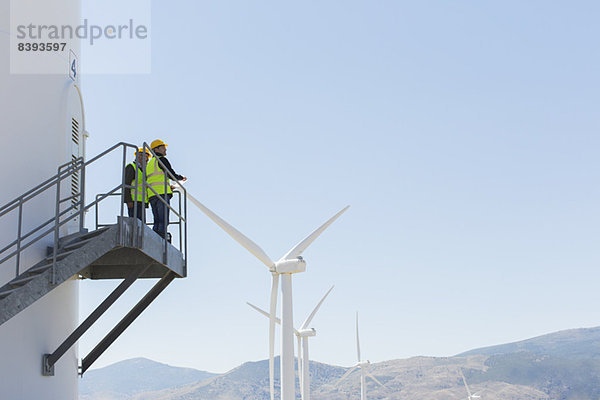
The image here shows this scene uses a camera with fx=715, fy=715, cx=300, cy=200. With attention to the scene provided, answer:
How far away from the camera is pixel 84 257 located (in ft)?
36.9

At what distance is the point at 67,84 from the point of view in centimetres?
1544

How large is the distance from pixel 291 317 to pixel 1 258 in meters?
17.0

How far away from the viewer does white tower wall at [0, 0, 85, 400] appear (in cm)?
1232

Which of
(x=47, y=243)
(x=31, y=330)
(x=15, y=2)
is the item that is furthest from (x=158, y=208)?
A: (x=15, y=2)

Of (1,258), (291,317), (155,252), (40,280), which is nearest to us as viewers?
(40,280)

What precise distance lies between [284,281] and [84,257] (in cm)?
1779

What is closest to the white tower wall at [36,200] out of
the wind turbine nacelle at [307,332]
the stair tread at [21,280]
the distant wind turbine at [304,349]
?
the stair tread at [21,280]

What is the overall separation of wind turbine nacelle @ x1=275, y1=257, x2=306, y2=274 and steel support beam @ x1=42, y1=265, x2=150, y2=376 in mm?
14526

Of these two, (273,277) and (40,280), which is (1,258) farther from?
(273,277)

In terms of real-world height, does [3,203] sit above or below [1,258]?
above

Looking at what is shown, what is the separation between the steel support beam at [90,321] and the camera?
13.3m

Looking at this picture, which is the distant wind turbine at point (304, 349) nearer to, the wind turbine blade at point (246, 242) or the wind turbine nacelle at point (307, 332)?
the wind turbine nacelle at point (307, 332)

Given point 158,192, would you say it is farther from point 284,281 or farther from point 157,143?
point 284,281

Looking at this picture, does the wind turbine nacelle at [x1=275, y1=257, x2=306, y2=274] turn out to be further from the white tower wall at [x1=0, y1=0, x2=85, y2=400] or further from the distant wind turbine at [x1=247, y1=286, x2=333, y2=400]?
the distant wind turbine at [x1=247, y1=286, x2=333, y2=400]
